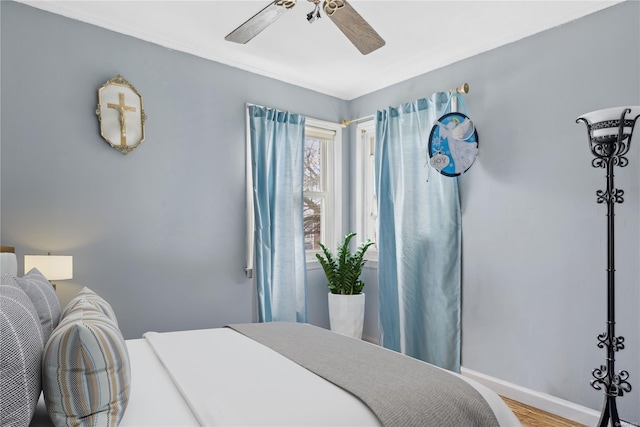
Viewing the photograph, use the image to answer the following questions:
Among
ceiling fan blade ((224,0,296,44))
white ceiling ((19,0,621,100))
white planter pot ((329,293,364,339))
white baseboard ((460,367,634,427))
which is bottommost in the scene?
white baseboard ((460,367,634,427))

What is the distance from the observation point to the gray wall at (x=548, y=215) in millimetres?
2428

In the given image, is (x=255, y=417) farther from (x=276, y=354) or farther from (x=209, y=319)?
(x=209, y=319)

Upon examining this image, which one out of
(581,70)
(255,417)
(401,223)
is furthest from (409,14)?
(255,417)

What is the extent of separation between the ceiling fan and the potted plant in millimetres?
1961

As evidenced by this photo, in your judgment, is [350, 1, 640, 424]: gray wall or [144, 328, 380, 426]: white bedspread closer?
[144, 328, 380, 426]: white bedspread

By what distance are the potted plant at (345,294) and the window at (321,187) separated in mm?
461

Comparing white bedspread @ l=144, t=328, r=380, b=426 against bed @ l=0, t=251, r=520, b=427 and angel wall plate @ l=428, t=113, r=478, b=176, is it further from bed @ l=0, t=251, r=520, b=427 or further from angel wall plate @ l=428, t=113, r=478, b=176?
angel wall plate @ l=428, t=113, r=478, b=176

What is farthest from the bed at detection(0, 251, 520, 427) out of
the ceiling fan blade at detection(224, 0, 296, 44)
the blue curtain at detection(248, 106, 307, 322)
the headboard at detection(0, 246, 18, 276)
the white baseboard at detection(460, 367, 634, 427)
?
the blue curtain at detection(248, 106, 307, 322)

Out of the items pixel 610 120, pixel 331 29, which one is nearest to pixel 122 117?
pixel 331 29

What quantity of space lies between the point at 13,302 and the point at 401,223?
2878 mm

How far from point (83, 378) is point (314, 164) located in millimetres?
3284

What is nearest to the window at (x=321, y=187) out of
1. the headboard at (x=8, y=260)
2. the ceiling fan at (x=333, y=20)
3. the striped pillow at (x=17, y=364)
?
the ceiling fan at (x=333, y=20)

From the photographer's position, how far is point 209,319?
3.31 metres

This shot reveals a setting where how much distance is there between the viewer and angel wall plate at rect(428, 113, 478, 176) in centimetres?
301
